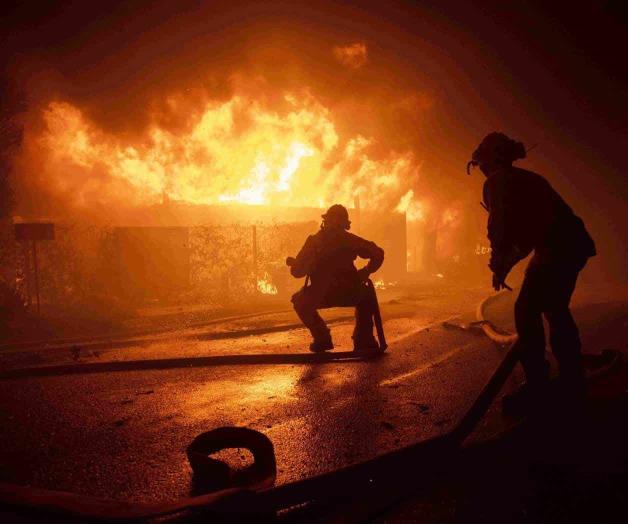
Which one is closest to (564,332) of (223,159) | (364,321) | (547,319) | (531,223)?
(547,319)

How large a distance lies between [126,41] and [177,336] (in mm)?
40965

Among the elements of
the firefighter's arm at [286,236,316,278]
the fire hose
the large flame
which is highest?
the large flame

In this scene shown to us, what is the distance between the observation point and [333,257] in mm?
5598

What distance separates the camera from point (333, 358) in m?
5.09

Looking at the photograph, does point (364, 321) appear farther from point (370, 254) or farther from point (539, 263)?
point (539, 263)

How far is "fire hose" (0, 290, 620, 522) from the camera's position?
5.30 ft

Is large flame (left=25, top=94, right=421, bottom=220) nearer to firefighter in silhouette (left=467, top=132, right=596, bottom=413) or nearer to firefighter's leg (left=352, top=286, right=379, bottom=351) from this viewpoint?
firefighter's leg (left=352, top=286, right=379, bottom=351)

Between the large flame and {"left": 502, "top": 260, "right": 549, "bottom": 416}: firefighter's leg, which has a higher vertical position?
the large flame

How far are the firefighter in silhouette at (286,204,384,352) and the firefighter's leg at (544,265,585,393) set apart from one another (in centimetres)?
265

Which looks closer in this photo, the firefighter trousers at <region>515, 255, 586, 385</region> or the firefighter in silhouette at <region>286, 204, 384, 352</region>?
the firefighter trousers at <region>515, 255, 586, 385</region>

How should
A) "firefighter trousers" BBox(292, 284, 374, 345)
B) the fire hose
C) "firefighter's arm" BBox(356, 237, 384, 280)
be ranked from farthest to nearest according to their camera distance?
1. "firefighter's arm" BBox(356, 237, 384, 280)
2. "firefighter trousers" BBox(292, 284, 374, 345)
3. the fire hose

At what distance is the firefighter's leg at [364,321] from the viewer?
5.47 meters

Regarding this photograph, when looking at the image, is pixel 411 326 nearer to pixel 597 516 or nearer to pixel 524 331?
pixel 524 331

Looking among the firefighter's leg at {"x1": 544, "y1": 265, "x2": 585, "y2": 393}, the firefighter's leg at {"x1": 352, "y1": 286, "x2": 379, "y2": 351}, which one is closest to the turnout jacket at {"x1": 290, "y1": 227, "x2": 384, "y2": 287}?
the firefighter's leg at {"x1": 352, "y1": 286, "x2": 379, "y2": 351}
